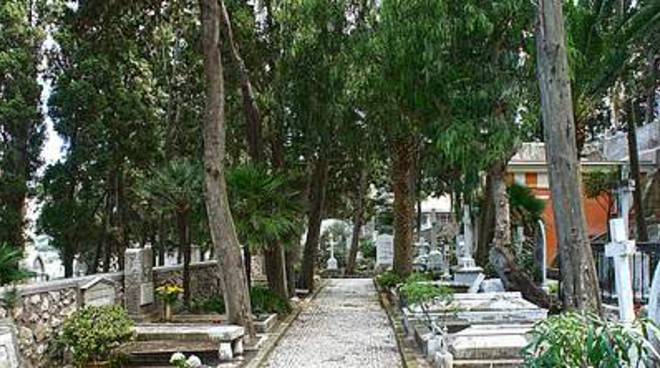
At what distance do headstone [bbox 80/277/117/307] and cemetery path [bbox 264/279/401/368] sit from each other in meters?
2.92

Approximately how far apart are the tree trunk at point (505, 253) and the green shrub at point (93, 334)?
22.8 ft

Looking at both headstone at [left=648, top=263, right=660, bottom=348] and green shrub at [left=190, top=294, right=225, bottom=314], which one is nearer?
headstone at [left=648, top=263, right=660, bottom=348]

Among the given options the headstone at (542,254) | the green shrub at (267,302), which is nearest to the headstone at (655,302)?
the headstone at (542,254)

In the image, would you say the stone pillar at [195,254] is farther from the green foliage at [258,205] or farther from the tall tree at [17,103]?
the green foliage at [258,205]

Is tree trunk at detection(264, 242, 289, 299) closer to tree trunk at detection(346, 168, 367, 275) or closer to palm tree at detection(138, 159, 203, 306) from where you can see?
palm tree at detection(138, 159, 203, 306)

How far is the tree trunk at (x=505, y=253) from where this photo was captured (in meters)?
14.3

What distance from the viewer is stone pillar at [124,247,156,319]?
14.0m

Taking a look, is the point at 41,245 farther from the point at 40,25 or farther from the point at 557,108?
the point at 557,108

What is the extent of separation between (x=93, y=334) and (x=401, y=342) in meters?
4.92

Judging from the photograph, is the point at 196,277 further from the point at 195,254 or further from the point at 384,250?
the point at 384,250

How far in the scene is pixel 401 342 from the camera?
41.7 ft

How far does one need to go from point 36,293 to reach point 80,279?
67.4 inches

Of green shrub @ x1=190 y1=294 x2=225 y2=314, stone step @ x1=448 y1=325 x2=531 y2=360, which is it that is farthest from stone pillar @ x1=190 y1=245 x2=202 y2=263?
stone step @ x1=448 y1=325 x2=531 y2=360

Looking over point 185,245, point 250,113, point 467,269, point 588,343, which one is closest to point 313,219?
point 467,269
